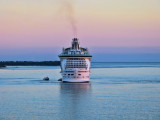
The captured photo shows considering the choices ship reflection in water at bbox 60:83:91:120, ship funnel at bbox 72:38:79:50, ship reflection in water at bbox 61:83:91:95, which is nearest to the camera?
ship reflection in water at bbox 60:83:91:120

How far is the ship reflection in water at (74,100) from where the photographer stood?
4006 centimetres

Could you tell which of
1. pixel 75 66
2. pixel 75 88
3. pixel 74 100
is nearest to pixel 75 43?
pixel 75 66

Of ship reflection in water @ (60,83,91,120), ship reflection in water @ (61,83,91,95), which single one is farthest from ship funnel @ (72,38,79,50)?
ship reflection in water @ (60,83,91,120)

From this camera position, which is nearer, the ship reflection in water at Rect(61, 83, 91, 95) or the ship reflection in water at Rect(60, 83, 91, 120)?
the ship reflection in water at Rect(60, 83, 91, 120)

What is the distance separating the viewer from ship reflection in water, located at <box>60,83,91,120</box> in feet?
131

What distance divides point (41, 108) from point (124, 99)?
12.9m

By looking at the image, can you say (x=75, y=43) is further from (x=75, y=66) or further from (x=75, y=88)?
(x=75, y=88)

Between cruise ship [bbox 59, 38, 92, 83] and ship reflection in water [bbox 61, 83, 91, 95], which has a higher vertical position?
cruise ship [bbox 59, 38, 92, 83]

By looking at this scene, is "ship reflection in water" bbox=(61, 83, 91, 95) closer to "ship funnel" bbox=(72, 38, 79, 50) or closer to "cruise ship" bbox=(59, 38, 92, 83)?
"cruise ship" bbox=(59, 38, 92, 83)

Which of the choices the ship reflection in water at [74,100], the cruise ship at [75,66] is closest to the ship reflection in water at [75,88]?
the ship reflection in water at [74,100]

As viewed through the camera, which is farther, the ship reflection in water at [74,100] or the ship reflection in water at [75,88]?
the ship reflection in water at [75,88]

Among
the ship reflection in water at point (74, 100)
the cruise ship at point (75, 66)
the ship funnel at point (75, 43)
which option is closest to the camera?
the ship reflection in water at point (74, 100)

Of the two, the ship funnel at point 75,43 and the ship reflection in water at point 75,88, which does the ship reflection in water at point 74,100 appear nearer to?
the ship reflection in water at point 75,88

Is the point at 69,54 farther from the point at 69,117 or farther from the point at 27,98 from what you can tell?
the point at 69,117
